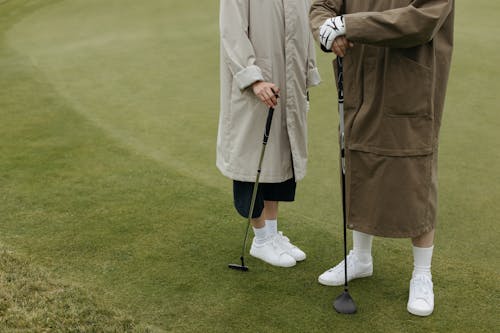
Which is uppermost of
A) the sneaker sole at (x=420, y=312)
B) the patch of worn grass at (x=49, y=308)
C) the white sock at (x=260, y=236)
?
the patch of worn grass at (x=49, y=308)

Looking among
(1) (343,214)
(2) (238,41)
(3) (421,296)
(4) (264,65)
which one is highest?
(2) (238,41)

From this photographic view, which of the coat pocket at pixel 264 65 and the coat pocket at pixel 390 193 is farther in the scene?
the coat pocket at pixel 264 65

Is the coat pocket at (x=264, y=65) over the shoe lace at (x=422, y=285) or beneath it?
over

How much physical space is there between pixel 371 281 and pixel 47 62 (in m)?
5.20

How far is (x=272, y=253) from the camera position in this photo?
141 inches

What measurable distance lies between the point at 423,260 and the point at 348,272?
1.19ft

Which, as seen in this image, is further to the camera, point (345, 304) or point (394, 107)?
point (345, 304)

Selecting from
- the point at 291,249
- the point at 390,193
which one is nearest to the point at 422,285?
the point at 390,193

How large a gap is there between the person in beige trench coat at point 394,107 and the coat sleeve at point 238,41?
322mm

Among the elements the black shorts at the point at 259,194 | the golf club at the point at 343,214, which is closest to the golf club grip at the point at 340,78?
the golf club at the point at 343,214

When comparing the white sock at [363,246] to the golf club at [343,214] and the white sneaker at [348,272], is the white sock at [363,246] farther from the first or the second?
the golf club at [343,214]

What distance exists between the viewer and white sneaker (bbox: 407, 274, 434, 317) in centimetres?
309

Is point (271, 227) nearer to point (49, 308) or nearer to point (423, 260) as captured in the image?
point (423, 260)

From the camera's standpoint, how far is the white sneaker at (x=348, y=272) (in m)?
3.38
